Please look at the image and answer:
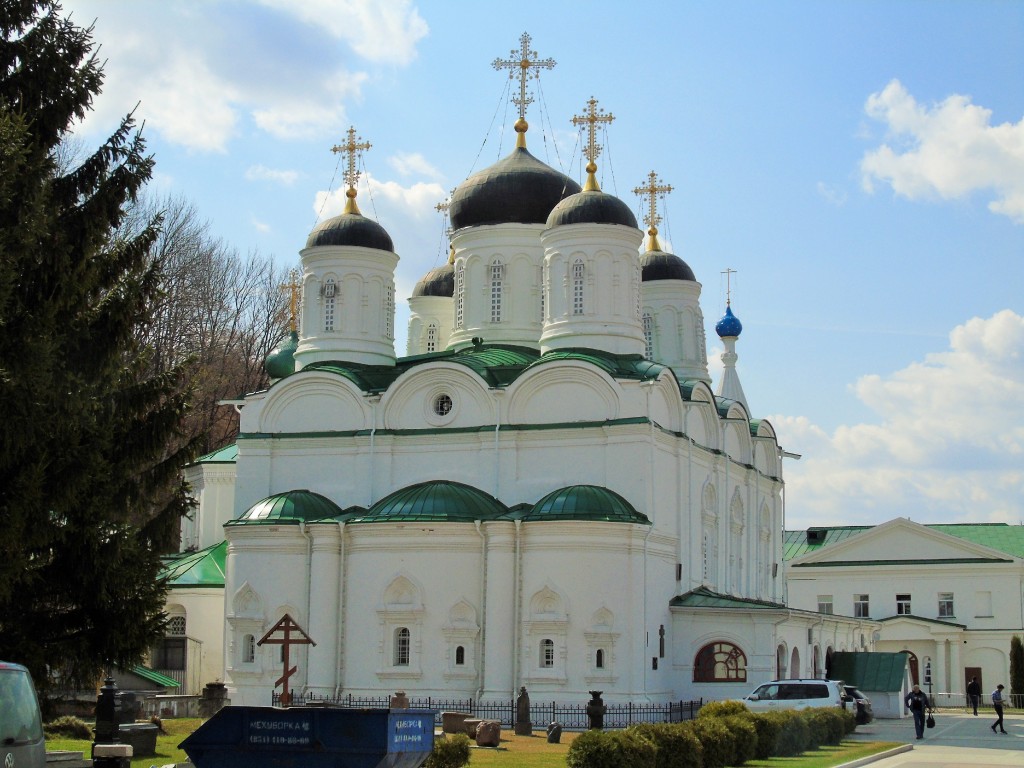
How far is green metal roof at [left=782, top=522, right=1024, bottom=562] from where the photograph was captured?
153 feet

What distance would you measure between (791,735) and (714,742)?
10.4 feet

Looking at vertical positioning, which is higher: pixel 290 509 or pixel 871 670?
pixel 290 509

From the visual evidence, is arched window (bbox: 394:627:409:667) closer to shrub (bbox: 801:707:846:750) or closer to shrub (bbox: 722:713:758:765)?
shrub (bbox: 801:707:846:750)

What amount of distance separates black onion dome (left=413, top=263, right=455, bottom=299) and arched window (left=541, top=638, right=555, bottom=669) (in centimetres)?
1269

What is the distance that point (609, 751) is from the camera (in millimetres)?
15055

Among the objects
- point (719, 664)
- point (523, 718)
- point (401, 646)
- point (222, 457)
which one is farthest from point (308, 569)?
point (222, 457)

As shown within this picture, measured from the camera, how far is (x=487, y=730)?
21.1 metres

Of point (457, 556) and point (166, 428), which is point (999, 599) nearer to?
point (457, 556)

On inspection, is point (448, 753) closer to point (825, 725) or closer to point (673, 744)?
point (673, 744)

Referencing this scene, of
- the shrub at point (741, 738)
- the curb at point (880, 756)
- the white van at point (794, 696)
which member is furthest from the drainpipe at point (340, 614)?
the curb at point (880, 756)

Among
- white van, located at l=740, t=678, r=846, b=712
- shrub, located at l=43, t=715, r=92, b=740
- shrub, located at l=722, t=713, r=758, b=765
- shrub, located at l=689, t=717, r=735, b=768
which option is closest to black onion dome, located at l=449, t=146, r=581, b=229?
white van, located at l=740, t=678, r=846, b=712

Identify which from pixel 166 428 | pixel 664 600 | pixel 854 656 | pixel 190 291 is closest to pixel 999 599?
pixel 854 656

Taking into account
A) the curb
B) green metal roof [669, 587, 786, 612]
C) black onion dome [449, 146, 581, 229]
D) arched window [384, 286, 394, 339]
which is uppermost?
black onion dome [449, 146, 581, 229]

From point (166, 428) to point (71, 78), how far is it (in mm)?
3774
